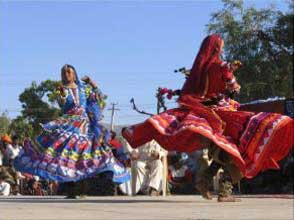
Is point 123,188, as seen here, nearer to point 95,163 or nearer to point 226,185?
point 95,163

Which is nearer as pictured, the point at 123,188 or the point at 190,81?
the point at 190,81

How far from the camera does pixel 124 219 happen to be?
5.18 metres

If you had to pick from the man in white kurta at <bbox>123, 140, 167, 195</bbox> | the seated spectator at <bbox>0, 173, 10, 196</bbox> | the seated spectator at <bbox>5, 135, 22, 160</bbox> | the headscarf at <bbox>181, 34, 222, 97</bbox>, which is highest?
the headscarf at <bbox>181, 34, 222, 97</bbox>

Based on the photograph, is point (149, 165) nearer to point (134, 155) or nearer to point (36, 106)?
point (134, 155)

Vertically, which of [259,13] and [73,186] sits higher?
[259,13]

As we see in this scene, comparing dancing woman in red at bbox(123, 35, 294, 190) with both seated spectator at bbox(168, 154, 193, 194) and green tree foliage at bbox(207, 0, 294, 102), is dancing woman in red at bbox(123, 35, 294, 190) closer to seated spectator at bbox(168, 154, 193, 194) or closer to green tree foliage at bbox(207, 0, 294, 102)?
seated spectator at bbox(168, 154, 193, 194)

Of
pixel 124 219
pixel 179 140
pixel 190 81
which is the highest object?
pixel 190 81

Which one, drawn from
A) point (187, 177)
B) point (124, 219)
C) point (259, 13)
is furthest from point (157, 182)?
point (259, 13)

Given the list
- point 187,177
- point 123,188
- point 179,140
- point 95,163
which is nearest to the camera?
point 179,140

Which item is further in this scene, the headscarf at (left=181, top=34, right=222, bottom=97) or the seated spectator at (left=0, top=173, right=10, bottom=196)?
the seated spectator at (left=0, top=173, right=10, bottom=196)

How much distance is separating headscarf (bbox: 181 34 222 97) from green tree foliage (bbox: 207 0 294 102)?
2066cm

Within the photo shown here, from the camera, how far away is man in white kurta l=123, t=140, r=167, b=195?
1301cm

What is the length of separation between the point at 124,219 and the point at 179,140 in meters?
2.97

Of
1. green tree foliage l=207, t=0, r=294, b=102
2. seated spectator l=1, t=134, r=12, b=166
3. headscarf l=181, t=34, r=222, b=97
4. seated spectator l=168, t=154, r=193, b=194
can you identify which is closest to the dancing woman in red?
headscarf l=181, t=34, r=222, b=97
